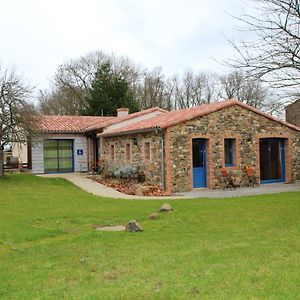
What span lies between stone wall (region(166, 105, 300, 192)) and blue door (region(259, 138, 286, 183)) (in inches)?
13.6

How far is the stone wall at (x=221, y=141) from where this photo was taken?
757 inches

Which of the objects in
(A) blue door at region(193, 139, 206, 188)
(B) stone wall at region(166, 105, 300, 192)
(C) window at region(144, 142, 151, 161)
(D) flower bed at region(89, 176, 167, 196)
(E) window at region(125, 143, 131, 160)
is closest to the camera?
(D) flower bed at region(89, 176, 167, 196)

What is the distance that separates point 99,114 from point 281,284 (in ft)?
118

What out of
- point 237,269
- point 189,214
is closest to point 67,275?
point 237,269

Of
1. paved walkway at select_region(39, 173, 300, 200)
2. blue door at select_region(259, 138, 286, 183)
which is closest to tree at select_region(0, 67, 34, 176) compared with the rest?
paved walkway at select_region(39, 173, 300, 200)

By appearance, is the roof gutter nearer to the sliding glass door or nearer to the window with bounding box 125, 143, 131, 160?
the window with bounding box 125, 143, 131, 160

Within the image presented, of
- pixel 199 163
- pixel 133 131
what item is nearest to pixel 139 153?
pixel 133 131

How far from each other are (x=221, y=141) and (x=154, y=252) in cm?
1342

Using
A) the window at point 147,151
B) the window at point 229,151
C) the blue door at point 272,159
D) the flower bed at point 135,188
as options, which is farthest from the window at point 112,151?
the blue door at point 272,159

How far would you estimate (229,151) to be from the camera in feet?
68.9

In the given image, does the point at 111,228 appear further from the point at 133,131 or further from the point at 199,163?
the point at 133,131

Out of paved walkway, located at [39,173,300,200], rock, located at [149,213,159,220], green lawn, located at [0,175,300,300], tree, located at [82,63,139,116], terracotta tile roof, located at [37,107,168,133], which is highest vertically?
tree, located at [82,63,139,116]

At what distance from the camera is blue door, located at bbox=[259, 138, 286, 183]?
2295 centimetres

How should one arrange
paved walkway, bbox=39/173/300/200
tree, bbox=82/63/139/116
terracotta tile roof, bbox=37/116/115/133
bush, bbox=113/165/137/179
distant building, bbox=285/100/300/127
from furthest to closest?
1. tree, bbox=82/63/139/116
2. terracotta tile roof, bbox=37/116/115/133
3. bush, bbox=113/165/137/179
4. paved walkway, bbox=39/173/300/200
5. distant building, bbox=285/100/300/127
